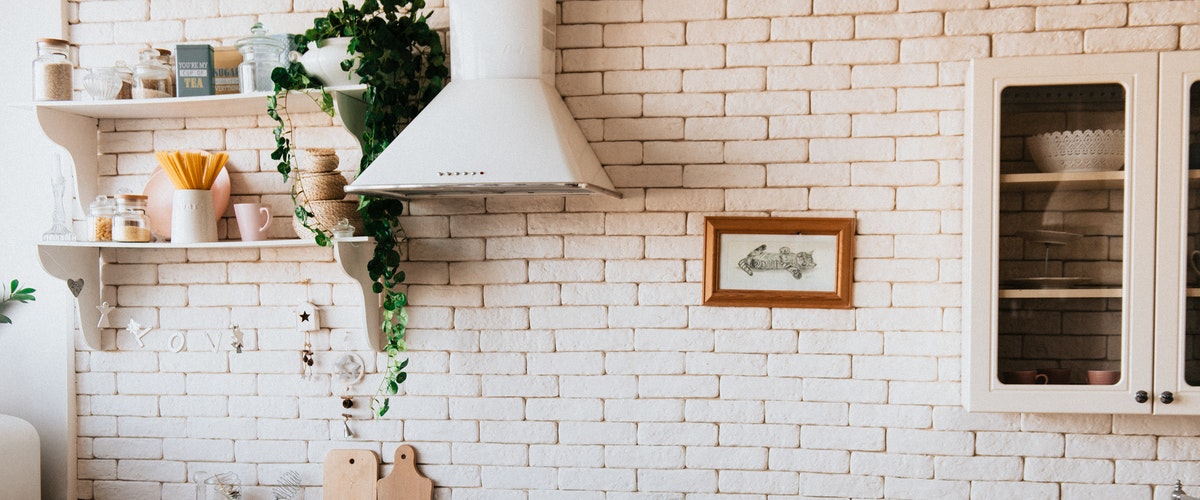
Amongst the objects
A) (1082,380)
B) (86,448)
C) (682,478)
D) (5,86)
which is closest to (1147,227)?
(1082,380)

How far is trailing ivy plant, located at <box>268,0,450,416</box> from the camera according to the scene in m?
1.99

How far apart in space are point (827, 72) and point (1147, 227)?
83cm

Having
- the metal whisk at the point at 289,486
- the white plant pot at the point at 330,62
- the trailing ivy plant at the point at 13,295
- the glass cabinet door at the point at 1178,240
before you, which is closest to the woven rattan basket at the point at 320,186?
the white plant pot at the point at 330,62

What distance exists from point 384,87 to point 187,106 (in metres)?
0.59

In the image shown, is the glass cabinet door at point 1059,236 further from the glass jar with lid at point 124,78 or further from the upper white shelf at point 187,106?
the glass jar with lid at point 124,78

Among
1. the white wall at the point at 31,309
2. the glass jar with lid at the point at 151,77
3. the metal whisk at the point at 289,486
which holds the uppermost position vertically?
the glass jar with lid at the point at 151,77

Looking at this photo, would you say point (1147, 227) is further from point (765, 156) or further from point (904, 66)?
point (765, 156)

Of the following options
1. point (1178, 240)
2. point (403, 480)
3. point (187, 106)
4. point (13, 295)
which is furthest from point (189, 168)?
point (1178, 240)

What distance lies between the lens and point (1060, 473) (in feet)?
6.73

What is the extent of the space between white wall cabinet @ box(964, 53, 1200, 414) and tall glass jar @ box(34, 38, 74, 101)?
2.35 m

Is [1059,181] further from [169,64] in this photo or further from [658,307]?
[169,64]

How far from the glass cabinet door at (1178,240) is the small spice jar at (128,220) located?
2560mm

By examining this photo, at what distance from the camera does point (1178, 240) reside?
179 cm

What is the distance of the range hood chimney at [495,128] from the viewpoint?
1.78m
